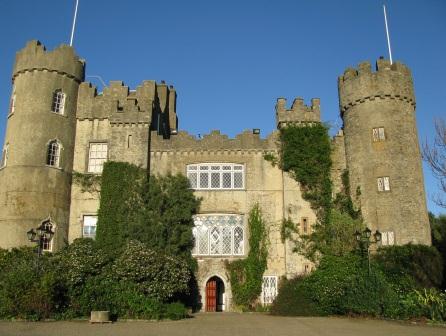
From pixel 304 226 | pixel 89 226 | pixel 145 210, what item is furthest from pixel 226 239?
pixel 89 226

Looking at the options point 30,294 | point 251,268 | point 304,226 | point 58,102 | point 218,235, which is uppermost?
point 58,102

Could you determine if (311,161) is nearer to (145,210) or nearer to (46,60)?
(145,210)

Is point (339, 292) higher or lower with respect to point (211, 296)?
higher

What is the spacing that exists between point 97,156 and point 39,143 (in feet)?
12.0

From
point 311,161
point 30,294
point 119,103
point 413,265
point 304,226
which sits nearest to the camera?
point 30,294

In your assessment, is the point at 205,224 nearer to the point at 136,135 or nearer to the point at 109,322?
the point at 136,135

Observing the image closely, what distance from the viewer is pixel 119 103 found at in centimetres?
2995

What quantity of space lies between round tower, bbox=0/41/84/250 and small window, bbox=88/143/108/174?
1.24 meters

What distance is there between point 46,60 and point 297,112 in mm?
17032

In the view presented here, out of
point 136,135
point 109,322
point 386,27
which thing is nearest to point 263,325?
point 109,322

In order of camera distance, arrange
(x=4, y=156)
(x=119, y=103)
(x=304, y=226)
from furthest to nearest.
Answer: (x=119, y=103) → (x=4, y=156) → (x=304, y=226)

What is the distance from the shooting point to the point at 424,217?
25594 mm

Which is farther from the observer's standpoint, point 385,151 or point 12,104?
point 12,104

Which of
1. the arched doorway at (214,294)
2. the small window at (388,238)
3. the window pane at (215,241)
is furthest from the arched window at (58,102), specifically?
the small window at (388,238)
